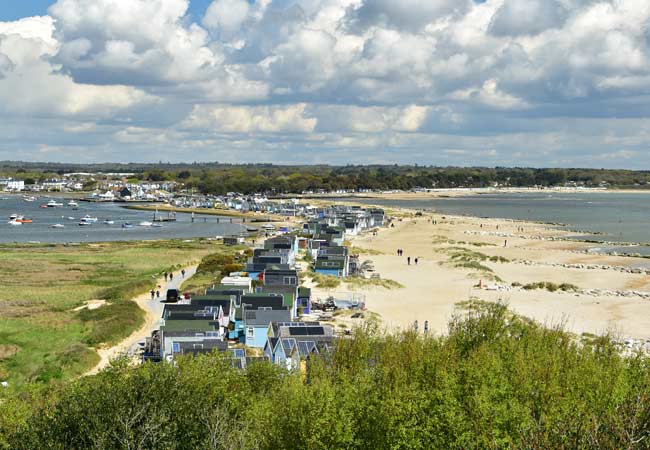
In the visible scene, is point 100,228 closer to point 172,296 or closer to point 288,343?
point 172,296

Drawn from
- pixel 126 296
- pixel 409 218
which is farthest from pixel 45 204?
pixel 126 296

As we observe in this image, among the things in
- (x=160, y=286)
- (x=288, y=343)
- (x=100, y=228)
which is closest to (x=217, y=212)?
(x=100, y=228)

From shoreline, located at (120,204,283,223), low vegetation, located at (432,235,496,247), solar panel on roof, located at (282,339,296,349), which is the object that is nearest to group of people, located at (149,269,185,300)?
solar panel on roof, located at (282,339,296,349)

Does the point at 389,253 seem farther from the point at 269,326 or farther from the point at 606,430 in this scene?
the point at 606,430

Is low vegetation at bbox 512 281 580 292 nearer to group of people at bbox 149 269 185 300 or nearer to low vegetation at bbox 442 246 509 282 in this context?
low vegetation at bbox 442 246 509 282

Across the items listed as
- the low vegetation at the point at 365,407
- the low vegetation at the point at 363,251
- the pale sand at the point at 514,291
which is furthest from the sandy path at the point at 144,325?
the low vegetation at the point at 363,251

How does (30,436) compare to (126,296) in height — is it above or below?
above

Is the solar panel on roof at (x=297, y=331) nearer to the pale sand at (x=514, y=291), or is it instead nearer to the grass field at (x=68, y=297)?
the pale sand at (x=514, y=291)
